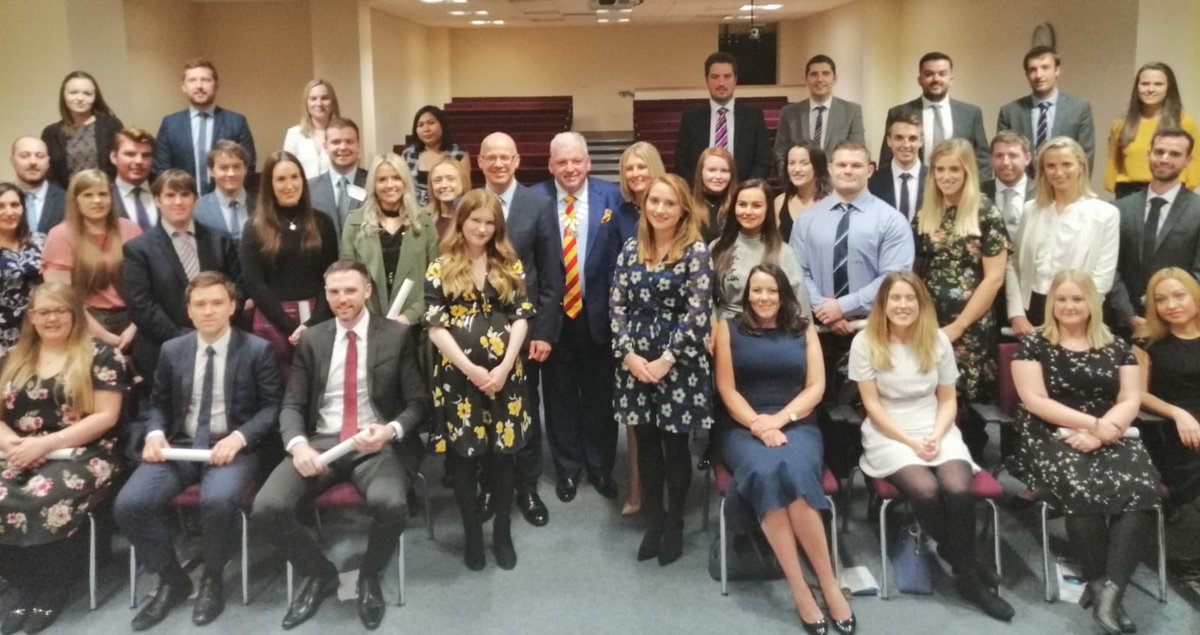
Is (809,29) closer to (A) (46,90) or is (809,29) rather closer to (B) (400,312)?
(A) (46,90)

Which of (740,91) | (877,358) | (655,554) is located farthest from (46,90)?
(740,91)

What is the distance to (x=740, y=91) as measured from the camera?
602 inches

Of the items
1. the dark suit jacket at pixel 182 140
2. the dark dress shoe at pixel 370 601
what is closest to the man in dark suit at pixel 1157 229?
the dark dress shoe at pixel 370 601

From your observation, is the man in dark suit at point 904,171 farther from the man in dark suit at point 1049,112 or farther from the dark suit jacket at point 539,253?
the dark suit jacket at point 539,253

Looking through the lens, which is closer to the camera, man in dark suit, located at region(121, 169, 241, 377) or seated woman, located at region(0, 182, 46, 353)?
man in dark suit, located at region(121, 169, 241, 377)

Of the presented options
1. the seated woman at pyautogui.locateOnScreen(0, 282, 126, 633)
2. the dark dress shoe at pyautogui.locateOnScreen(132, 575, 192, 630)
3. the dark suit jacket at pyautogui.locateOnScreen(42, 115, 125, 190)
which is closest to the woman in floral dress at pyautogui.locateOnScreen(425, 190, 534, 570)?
the dark dress shoe at pyautogui.locateOnScreen(132, 575, 192, 630)

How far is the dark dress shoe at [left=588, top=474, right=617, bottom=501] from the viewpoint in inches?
168

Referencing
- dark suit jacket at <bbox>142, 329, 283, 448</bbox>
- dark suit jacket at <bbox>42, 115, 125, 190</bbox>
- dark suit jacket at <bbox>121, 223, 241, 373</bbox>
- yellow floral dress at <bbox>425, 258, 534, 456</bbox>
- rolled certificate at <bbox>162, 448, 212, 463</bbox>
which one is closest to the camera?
rolled certificate at <bbox>162, 448, 212, 463</bbox>

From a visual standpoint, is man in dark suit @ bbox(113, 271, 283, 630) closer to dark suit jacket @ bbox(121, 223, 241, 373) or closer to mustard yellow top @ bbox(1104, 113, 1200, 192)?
dark suit jacket @ bbox(121, 223, 241, 373)

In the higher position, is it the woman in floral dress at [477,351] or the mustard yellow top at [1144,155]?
the mustard yellow top at [1144,155]

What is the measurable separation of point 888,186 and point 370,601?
293 centimetres

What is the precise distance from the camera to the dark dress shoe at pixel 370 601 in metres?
3.25

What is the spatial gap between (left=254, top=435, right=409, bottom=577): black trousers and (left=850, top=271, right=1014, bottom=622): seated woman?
1.74 metres

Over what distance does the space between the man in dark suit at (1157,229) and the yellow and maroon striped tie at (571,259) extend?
2275mm
